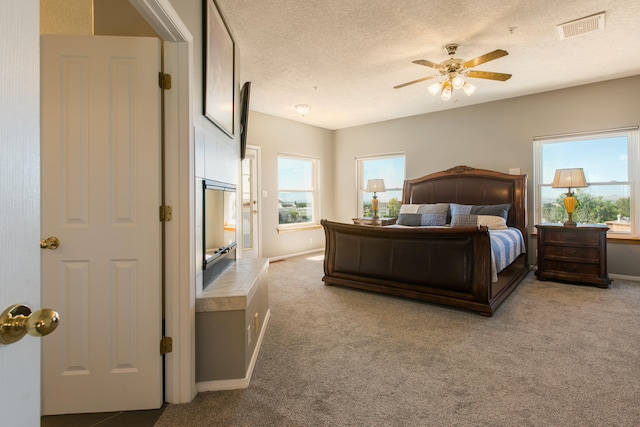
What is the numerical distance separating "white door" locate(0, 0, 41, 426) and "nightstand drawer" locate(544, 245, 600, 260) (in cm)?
512

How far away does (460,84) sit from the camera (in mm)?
3236

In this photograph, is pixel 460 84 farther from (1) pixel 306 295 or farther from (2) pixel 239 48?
(1) pixel 306 295

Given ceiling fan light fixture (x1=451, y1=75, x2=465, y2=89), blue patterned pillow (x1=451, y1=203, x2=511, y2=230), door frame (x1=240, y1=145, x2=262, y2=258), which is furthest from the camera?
door frame (x1=240, y1=145, x2=262, y2=258)

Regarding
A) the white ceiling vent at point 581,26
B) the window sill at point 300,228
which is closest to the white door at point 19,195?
the white ceiling vent at point 581,26

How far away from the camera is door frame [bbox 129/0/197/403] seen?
174 centimetres

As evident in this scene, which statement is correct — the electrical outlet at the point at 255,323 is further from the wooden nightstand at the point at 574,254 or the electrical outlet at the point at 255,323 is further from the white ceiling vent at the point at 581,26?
the wooden nightstand at the point at 574,254

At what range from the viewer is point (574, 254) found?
13.4 ft

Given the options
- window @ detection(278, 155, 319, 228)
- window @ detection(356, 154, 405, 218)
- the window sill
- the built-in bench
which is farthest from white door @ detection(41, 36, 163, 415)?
window @ detection(356, 154, 405, 218)

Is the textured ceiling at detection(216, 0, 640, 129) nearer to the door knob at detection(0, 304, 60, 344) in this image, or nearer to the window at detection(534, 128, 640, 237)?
the window at detection(534, 128, 640, 237)

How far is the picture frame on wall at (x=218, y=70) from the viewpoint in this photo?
2119mm

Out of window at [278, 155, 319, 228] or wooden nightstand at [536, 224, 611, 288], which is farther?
window at [278, 155, 319, 228]

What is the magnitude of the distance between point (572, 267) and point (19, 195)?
522cm

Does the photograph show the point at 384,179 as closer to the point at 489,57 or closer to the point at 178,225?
the point at 489,57

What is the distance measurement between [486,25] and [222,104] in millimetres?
2484
